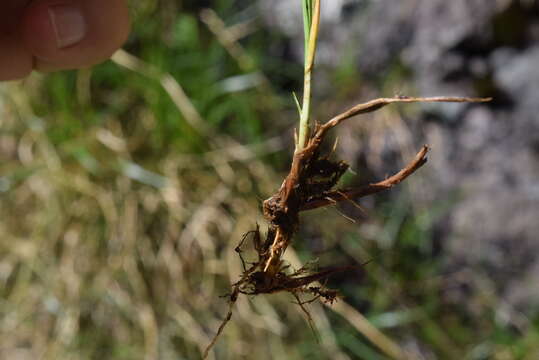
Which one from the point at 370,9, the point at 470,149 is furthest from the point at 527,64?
the point at 370,9

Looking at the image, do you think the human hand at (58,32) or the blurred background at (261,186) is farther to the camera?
the blurred background at (261,186)

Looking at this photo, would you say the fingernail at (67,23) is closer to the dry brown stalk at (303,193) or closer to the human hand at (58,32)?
the human hand at (58,32)

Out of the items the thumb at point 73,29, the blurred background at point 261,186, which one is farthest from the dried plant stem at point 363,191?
the blurred background at point 261,186

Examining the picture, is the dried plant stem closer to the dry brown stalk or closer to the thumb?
the dry brown stalk

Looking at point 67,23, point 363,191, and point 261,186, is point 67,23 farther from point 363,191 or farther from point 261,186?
point 261,186

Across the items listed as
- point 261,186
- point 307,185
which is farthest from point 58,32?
point 261,186

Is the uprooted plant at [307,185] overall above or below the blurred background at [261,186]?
below

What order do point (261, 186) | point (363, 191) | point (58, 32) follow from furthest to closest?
1. point (261, 186)
2. point (58, 32)
3. point (363, 191)

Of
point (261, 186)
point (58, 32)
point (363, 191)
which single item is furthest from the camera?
point (261, 186)
